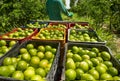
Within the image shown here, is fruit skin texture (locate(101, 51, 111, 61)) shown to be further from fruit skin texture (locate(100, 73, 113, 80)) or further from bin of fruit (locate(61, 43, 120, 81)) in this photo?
fruit skin texture (locate(100, 73, 113, 80))

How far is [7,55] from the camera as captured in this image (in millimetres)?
2572

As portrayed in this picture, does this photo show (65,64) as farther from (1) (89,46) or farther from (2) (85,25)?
(2) (85,25)

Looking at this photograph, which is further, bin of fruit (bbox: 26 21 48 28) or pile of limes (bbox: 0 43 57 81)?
bin of fruit (bbox: 26 21 48 28)

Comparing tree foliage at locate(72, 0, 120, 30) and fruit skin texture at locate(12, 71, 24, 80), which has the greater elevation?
fruit skin texture at locate(12, 71, 24, 80)

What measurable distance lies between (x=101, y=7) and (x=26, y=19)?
11.1 feet

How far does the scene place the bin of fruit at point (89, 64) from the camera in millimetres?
2248

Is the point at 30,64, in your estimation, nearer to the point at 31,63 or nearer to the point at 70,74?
the point at 31,63

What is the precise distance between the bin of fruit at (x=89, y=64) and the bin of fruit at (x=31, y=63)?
17cm

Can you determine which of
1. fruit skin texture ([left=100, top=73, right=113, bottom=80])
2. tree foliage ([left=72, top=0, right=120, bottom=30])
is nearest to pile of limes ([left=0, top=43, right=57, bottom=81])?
fruit skin texture ([left=100, top=73, right=113, bottom=80])

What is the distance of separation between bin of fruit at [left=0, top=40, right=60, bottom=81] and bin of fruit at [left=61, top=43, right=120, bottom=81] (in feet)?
0.55

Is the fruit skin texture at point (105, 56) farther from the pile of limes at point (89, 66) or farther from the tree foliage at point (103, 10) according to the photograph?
the tree foliage at point (103, 10)

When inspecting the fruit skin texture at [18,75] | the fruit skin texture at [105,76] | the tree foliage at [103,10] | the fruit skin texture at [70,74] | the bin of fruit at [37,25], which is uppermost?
the fruit skin texture at [18,75]

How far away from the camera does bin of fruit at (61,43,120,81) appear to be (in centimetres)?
225

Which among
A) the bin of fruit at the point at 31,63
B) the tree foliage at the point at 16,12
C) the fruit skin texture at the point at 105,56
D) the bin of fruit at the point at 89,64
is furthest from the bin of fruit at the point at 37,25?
the fruit skin texture at the point at 105,56
